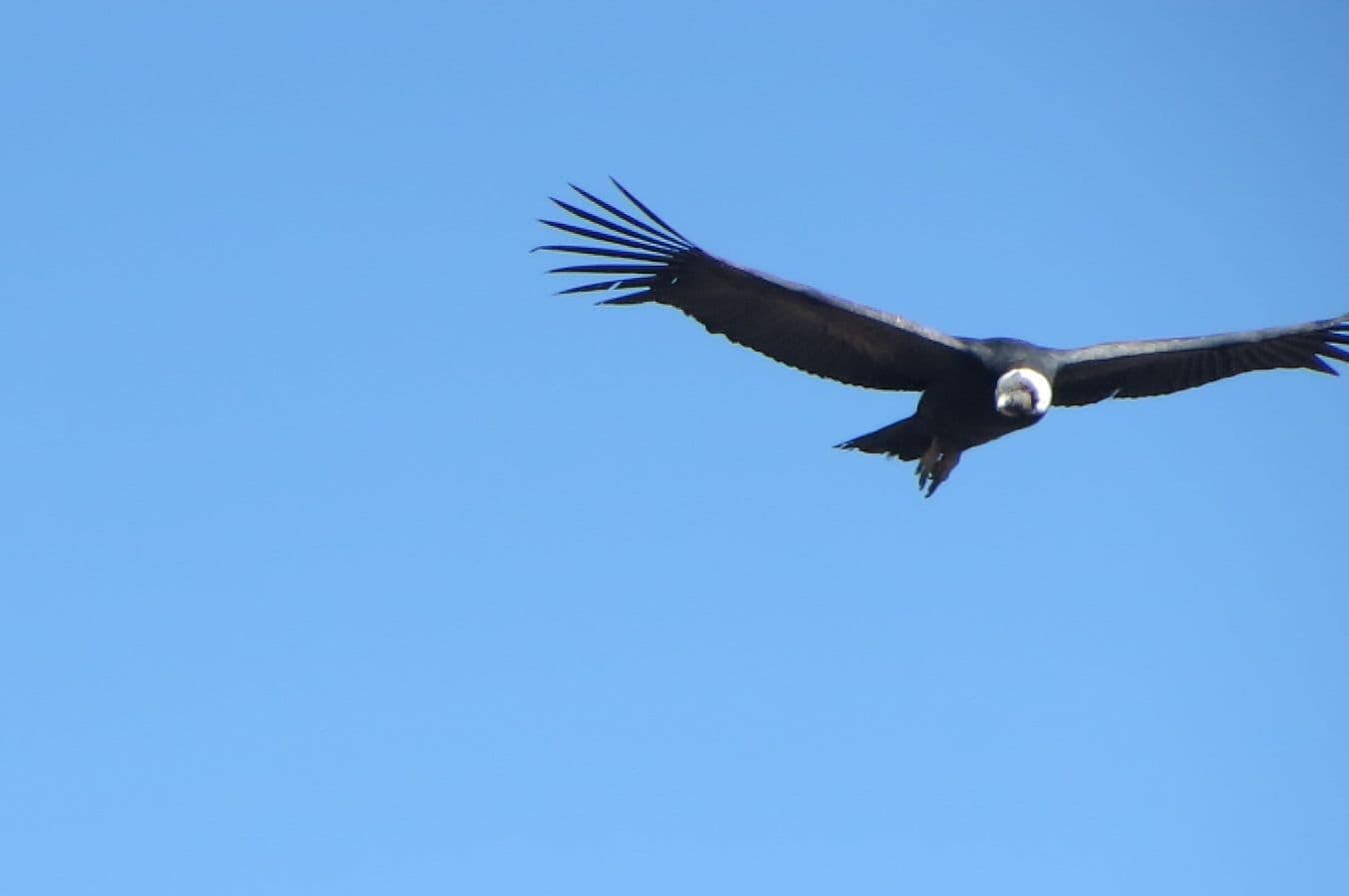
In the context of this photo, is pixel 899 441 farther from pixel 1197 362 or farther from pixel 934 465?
pixel 1197 362

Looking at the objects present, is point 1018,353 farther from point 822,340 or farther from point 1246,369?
point 1246,369

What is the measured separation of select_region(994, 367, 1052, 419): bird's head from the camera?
15445 mm

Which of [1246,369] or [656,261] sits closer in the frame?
[656,261]

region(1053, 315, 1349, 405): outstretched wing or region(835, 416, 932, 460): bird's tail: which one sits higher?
region(1053, 315, 1349, 405): outstretched wing

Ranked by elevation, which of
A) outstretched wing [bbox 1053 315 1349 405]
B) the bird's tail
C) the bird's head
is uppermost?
outstretched wing [bbox 1053 315 1349 405]

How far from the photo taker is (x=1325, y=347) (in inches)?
687

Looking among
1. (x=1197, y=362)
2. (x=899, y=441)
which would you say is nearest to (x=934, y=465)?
(x=899, y=441)

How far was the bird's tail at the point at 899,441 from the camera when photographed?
16328 millimetres

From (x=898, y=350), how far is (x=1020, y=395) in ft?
3.64

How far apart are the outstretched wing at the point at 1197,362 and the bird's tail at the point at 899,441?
3.67 ft

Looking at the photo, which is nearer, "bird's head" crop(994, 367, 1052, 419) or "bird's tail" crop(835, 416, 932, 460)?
"bird's head" crop(994, 367, 1052, 419)

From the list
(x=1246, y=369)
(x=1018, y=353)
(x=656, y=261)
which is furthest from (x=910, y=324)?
(x=1246, y=369)

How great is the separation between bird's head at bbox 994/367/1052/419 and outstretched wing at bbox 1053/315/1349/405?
0.85 m

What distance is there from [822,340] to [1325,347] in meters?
4.10
